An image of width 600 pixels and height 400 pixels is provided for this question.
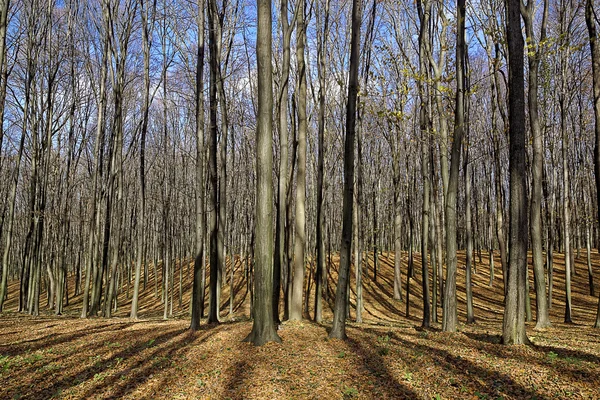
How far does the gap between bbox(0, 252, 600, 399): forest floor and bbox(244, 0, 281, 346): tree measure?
1.28ft

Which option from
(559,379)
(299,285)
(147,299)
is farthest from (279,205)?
(147,299)

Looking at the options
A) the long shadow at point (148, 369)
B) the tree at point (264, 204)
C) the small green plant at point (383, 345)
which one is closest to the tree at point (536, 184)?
the small green plant at point (383, 345)

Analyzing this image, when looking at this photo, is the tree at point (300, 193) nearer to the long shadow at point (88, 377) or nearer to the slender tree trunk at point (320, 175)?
the slender tree trunk at point (320, 175)

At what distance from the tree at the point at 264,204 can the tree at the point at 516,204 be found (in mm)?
4352

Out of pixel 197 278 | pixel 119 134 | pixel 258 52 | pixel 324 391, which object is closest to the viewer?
pixel 324 391

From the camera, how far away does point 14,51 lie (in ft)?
56.1

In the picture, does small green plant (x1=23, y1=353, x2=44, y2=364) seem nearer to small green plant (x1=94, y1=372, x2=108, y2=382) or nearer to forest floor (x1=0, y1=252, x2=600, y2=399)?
forest floor (x1=0, y1=252, x2=600, y2=399)

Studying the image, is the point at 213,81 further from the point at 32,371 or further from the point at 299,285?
the point at 32,371

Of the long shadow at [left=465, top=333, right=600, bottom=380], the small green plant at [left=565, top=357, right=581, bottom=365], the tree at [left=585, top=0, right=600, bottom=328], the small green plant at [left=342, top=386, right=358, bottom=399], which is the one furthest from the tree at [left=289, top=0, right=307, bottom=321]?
the tree at [left=585, top=0, right=600, bottom=328]

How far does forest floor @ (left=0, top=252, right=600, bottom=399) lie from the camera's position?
5195 mm

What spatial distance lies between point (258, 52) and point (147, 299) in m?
24.6

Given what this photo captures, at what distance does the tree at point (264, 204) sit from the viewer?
298 inches

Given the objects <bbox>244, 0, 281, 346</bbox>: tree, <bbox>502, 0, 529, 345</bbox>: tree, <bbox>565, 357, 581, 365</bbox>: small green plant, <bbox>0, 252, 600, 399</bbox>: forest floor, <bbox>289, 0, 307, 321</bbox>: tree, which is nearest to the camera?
<bbox>0, 252, 600, 399</bbox>: forest floor

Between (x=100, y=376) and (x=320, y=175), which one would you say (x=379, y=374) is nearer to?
(x=100, y=376)
